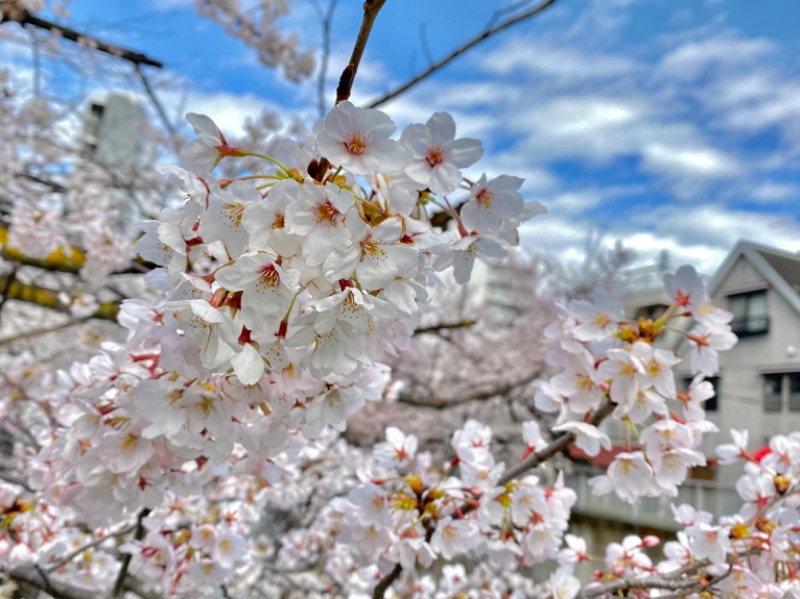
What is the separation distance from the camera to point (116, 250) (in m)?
2.50

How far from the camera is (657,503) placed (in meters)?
5.91

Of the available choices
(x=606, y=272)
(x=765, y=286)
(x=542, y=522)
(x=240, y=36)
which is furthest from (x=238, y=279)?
(x=606, y=272)

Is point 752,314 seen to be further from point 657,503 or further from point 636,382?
point 657,503

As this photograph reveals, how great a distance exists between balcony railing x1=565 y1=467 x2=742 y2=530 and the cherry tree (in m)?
2.06

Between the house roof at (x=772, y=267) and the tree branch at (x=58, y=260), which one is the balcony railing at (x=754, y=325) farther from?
the tree branch at (x=58, y=260)

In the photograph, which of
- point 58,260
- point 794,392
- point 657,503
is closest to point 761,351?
point 794,392

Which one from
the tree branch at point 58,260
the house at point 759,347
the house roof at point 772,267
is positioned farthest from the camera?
the house at point 759,347

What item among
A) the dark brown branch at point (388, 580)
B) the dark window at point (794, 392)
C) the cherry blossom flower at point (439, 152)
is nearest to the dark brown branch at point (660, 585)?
the dark brown branch at point (388, 580)

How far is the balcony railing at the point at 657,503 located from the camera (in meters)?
4.45

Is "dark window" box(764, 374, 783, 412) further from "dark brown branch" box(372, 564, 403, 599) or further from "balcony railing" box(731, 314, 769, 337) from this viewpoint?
"dark brown branch" box(372, 564, 403, 599)

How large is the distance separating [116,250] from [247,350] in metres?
2.21

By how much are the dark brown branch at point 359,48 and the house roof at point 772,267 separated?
2741 millimetres

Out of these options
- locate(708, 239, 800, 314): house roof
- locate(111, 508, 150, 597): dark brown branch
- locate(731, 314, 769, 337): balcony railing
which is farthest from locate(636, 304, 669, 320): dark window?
locate(731, 314, 769, 337): balcony railing

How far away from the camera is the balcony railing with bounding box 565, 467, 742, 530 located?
4.45 m
